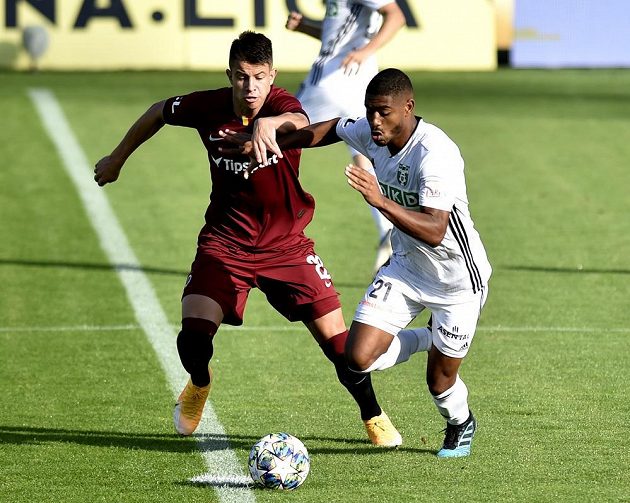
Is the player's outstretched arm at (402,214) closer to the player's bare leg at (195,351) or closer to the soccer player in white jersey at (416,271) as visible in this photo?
the soccer player in white jersey at (416,271)

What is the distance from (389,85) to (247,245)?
1.26 meters

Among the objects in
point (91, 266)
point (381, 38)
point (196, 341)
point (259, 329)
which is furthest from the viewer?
point (91, 266)

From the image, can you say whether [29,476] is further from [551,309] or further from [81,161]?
[81,161]

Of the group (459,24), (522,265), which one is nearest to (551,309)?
(522,265)

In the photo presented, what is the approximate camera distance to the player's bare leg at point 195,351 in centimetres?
684

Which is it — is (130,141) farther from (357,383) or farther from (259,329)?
(259,329)

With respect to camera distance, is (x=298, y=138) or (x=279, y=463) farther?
(x=298, y=138)

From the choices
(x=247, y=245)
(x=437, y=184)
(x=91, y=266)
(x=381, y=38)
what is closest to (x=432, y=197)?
(x=437, y=184)

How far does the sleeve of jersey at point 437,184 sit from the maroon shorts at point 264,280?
0.98 meters

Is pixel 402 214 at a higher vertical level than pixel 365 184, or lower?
lower

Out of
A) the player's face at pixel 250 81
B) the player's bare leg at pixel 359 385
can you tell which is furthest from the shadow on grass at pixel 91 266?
the player's face at pixel 250 81

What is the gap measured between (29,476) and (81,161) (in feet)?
35.6

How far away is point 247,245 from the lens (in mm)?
7039

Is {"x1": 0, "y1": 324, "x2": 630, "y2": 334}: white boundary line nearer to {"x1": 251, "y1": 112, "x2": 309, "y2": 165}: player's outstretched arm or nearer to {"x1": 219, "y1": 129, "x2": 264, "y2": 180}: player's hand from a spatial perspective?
{"x1": 219, "y1": 129, "x2": 264, "y2": 180}: player's hand
